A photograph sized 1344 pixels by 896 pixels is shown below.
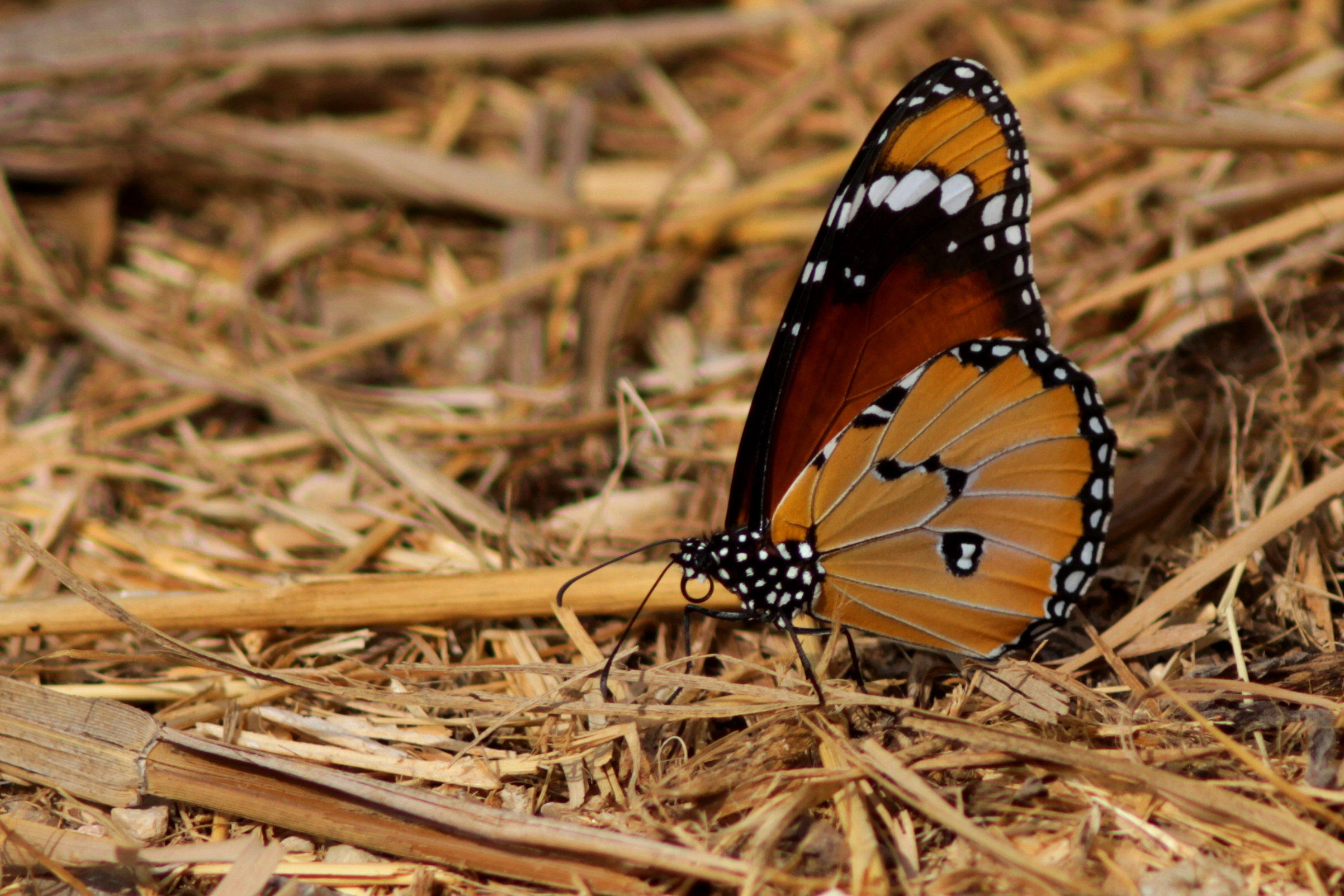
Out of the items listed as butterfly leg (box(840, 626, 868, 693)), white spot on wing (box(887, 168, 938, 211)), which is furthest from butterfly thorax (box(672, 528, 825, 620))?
white spot on wing (box(887, 168, 938, 211))

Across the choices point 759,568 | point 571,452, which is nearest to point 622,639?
point 759,568

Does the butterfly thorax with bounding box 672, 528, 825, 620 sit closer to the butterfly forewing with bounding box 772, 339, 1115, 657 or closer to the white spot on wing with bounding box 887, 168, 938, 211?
the butterfly forewing with bounding box 772, 339, 1115, 657

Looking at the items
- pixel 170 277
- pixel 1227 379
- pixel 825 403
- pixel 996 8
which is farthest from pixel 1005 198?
pixel 170 277

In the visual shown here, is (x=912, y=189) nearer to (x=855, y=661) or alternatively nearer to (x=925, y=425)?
(x=925, y=425)

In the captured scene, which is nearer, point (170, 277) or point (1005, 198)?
point (1005, 198)

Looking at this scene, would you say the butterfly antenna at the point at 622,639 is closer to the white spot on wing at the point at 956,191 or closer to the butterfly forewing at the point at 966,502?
the butterfly forewing at the point at 966,502

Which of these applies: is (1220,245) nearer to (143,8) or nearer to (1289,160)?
(1289,160)
